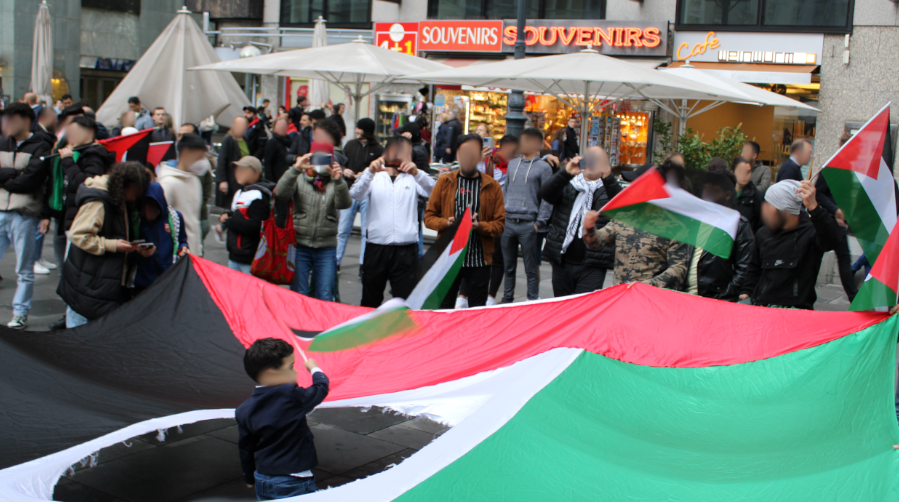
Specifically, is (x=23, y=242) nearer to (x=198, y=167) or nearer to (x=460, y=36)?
(x=198, y=167)

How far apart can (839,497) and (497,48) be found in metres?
16.9

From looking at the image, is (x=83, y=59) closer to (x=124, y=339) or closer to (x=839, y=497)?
(x=124, y=339)

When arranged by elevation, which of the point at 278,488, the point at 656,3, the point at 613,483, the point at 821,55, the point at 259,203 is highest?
the point at 656,3

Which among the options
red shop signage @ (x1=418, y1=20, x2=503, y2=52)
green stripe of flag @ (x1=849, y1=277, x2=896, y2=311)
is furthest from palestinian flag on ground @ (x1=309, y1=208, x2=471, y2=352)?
red shop signage @ (x1=418, y1=20, x2=503, y2=52)

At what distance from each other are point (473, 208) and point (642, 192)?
236cm

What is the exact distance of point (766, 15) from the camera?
53.6 feet

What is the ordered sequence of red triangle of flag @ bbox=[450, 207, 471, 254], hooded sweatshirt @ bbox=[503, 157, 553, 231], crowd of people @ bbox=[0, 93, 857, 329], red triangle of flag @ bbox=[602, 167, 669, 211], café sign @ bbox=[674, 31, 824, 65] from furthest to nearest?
1. café sign @ bbox=[674, 31, 824, 65]
2. hooded sweatshirt @ bbox=[503, 157, 553, 231]
3. red triangle of flag @ bbox=[450, 207, 471, 254]
4. crowd of people @ bbox=[0, 93, 857, 329]
5. red triangle of flag @ bbox=[602, 167, 669, 211]

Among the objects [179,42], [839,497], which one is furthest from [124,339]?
[179,42]

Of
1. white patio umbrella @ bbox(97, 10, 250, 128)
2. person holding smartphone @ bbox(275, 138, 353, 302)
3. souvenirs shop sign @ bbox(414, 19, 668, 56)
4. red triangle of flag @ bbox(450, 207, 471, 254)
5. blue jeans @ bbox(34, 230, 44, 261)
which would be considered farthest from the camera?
souvenirs shop sign @ bbox(414, 19, 668, 56)

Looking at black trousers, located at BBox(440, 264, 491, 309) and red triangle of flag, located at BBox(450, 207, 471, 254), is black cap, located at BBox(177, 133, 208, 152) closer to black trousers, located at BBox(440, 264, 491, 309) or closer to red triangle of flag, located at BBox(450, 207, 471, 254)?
black trousers, located at BBox(440, 264, 491, 309)

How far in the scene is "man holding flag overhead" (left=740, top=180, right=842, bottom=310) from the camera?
17.1 ft

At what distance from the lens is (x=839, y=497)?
296 centimetres

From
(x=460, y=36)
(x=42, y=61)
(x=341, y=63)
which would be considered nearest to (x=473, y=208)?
(x=341, y=63)

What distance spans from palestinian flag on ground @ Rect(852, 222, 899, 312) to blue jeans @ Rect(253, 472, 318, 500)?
9.62 feet
